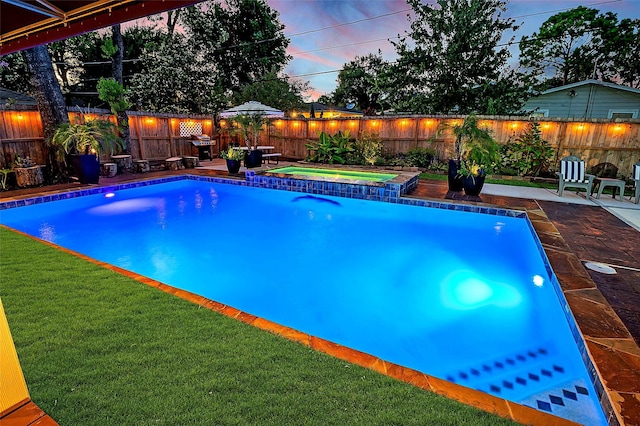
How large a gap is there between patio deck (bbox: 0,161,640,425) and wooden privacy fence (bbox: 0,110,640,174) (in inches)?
81.5

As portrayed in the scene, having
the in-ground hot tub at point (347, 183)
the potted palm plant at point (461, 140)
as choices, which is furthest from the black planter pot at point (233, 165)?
the potted palm plant at point (461, 140)

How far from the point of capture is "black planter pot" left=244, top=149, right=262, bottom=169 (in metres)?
11.4

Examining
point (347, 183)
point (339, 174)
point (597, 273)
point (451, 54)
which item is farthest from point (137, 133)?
point (451, 54)

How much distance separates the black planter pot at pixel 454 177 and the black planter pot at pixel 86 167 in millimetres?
9438

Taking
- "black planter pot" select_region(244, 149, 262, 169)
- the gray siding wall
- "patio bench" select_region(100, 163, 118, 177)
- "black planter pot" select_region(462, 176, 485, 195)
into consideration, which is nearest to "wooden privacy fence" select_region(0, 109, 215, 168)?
"patio bench" select_region(100, 163, 118, 177)

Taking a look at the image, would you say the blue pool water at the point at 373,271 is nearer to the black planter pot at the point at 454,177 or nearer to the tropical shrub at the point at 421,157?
the black planter pot at the point at 454,177

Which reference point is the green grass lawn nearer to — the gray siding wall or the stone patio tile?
the stone patio tile

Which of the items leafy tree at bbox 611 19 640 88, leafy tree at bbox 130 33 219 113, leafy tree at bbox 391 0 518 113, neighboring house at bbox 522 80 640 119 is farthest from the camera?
leafy tree at bbox 611 19 640 88

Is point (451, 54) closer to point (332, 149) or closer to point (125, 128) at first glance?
point (332, 149)

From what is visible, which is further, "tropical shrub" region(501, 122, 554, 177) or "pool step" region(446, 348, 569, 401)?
"tropical shrub" region(501, 122, 554, 177)

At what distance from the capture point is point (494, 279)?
4.62 m

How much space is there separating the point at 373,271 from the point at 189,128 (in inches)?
464

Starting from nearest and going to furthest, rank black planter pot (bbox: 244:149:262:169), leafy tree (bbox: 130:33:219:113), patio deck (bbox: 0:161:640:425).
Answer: patio deck (bbox: 0:161:640:425) < black planter pot (bbox: 244:149:262:169) < leafy tree (bbox: 130:33:219:113)

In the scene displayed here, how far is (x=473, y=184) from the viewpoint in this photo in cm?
748
